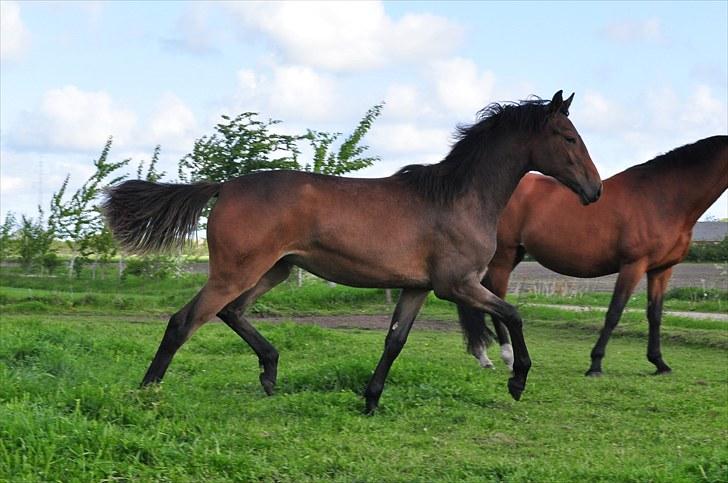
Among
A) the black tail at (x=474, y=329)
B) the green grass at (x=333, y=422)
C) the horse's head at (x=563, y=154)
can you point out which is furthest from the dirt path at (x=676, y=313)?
the horse's head at (x=563, y=154)

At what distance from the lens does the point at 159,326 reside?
14250mm

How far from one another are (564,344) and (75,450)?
9506mm

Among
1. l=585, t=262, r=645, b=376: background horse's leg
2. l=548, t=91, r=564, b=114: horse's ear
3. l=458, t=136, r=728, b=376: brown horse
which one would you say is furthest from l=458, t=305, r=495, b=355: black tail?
l=548, t=91, r=564, b=114: horse's ear

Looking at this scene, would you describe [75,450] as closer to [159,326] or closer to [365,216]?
[365,216]

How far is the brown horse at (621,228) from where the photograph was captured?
1042 centimetres

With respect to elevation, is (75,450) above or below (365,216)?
below

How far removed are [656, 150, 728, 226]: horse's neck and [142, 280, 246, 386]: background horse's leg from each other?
563 centimetres

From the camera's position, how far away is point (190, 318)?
7.00 m

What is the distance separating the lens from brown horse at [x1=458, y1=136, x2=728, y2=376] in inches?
410

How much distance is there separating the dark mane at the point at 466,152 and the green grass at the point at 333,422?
1.63 metres

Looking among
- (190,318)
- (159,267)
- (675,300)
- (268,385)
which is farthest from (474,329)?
(159,267)

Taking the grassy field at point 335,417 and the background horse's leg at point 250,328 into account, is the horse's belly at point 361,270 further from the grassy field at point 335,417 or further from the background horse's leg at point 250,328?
the grassy field at point 335,417

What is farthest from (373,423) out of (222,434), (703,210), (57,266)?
(57,266)

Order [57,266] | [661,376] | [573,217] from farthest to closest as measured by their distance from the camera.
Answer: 1. [57,266]
2. [573,217]
3. [661,376]
